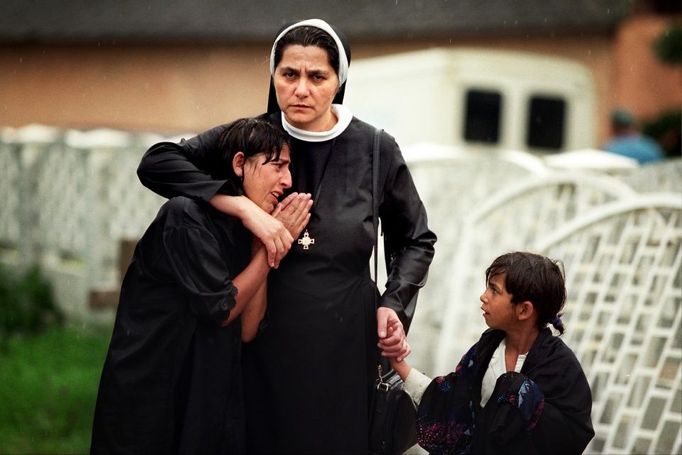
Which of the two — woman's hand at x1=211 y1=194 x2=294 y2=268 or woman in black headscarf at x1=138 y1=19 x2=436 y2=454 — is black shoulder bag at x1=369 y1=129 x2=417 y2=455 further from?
woman's hand at x1=211 y1=194 x2=294 y2=268

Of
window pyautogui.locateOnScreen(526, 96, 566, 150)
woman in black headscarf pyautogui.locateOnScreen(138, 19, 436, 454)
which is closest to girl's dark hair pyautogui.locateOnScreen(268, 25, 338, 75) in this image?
woman in black headscarf pyautogui.locateOnScreen(138, 19, 436, 454)

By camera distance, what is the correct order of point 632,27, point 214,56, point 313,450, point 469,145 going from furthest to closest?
point 214,56 < point 632,27 < point 469,145 < point 313,450

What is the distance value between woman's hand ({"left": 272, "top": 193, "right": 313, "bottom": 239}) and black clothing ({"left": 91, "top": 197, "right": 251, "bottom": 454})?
0.15m

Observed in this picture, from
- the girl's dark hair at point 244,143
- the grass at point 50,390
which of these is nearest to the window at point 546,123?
the grass at point 50,390

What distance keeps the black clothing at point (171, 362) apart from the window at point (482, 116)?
34.7 feet

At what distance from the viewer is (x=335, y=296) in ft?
12.4

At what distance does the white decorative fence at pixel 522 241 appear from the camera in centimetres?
575

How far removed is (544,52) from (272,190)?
16230mm

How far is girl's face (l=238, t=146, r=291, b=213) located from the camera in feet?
12.1

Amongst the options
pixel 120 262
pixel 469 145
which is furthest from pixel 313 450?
pixel 469 145

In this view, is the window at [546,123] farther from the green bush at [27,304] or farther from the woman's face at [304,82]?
the woman's face at [304,82]

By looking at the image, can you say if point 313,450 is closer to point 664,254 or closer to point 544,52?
point 664,254

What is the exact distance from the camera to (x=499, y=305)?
3729 millimetres

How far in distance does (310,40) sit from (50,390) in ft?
14.7
